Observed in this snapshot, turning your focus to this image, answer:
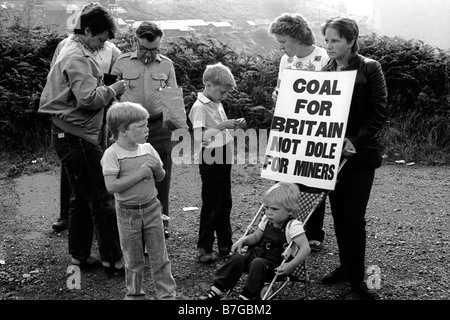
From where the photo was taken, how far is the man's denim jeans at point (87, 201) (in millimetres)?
5629

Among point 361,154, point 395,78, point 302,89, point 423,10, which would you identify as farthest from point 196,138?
point 423,10

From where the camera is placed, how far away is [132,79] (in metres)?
6.25

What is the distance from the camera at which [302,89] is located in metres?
5.30

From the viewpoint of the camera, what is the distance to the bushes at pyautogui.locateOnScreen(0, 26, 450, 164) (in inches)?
411

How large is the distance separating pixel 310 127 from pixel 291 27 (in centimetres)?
126

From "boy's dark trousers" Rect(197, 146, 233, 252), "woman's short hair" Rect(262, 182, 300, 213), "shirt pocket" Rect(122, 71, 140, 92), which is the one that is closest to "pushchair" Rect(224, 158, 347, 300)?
"woman's short hair" Rect(262, 182, 300, 213)

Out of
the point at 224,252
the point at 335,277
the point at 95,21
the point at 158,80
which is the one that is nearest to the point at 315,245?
the point at 335,277

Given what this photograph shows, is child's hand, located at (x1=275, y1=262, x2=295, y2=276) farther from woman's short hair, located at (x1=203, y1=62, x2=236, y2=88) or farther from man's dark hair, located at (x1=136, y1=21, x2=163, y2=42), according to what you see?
man's dark hair, located at (x1=136, y1=21, x2=163, y2=42)

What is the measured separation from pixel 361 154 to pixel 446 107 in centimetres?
657

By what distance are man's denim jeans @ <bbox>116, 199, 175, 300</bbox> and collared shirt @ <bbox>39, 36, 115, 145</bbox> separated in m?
1.09

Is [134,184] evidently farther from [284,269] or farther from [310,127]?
[310,127]

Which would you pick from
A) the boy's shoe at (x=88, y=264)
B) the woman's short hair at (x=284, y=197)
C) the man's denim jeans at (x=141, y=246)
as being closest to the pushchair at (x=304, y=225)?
the woman's short hair at (x=284, y=197)

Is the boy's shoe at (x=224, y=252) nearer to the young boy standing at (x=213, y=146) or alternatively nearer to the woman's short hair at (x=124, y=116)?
the young boy standing at (x=213, y=146)

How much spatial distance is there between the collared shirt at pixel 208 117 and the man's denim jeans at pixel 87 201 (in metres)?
0.92
